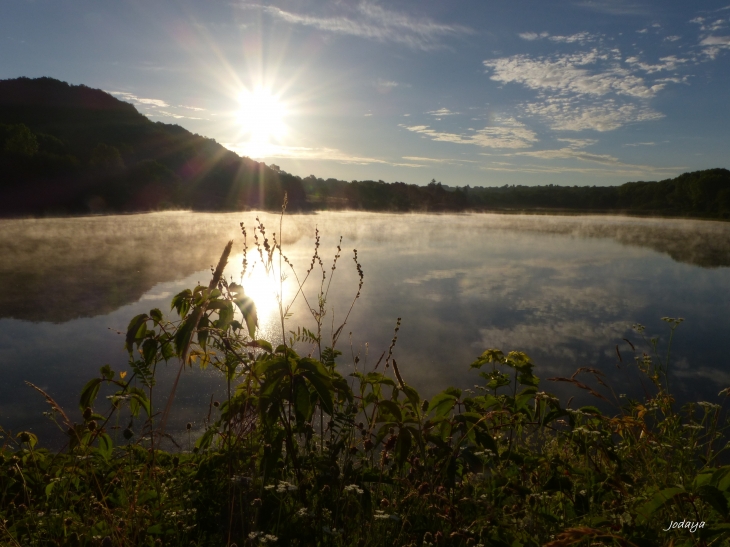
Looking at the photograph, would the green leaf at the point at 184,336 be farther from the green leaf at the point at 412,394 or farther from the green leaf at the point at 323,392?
the green leaf at the point at 412,394

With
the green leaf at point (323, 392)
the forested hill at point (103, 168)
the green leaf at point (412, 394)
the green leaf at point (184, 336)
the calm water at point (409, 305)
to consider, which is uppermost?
the forested hill at point (103, 168)

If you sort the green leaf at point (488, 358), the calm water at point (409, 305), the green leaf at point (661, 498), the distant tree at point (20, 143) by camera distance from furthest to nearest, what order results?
1. the distant tree at point (20, 143)
2. the calm water at point (409, 305)
3. the green leaf at point (488, 358)
4. the green leaf at point (661, 498)

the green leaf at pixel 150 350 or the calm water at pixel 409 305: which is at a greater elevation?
the green leaf at pixel 150 350

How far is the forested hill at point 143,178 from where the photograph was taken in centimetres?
2572

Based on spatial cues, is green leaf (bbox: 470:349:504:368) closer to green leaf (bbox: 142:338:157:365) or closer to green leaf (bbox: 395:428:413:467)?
green leaf (bbox: 395:428:413:467)

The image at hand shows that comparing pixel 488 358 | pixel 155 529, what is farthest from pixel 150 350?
pixel 488 358

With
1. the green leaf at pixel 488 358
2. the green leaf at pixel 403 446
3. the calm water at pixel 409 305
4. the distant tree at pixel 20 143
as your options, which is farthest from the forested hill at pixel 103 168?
the green leaf at pixel 403 446

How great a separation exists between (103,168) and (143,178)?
2.82 meters

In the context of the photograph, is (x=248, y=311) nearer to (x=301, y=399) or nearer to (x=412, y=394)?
(x=301, y=399)

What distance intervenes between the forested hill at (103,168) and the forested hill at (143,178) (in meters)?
0.08

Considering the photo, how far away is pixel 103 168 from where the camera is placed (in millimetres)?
30797

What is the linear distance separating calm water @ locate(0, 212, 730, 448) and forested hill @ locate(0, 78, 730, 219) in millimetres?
2777

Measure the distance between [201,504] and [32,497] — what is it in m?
0.72

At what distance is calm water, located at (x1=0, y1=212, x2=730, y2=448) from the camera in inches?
162
